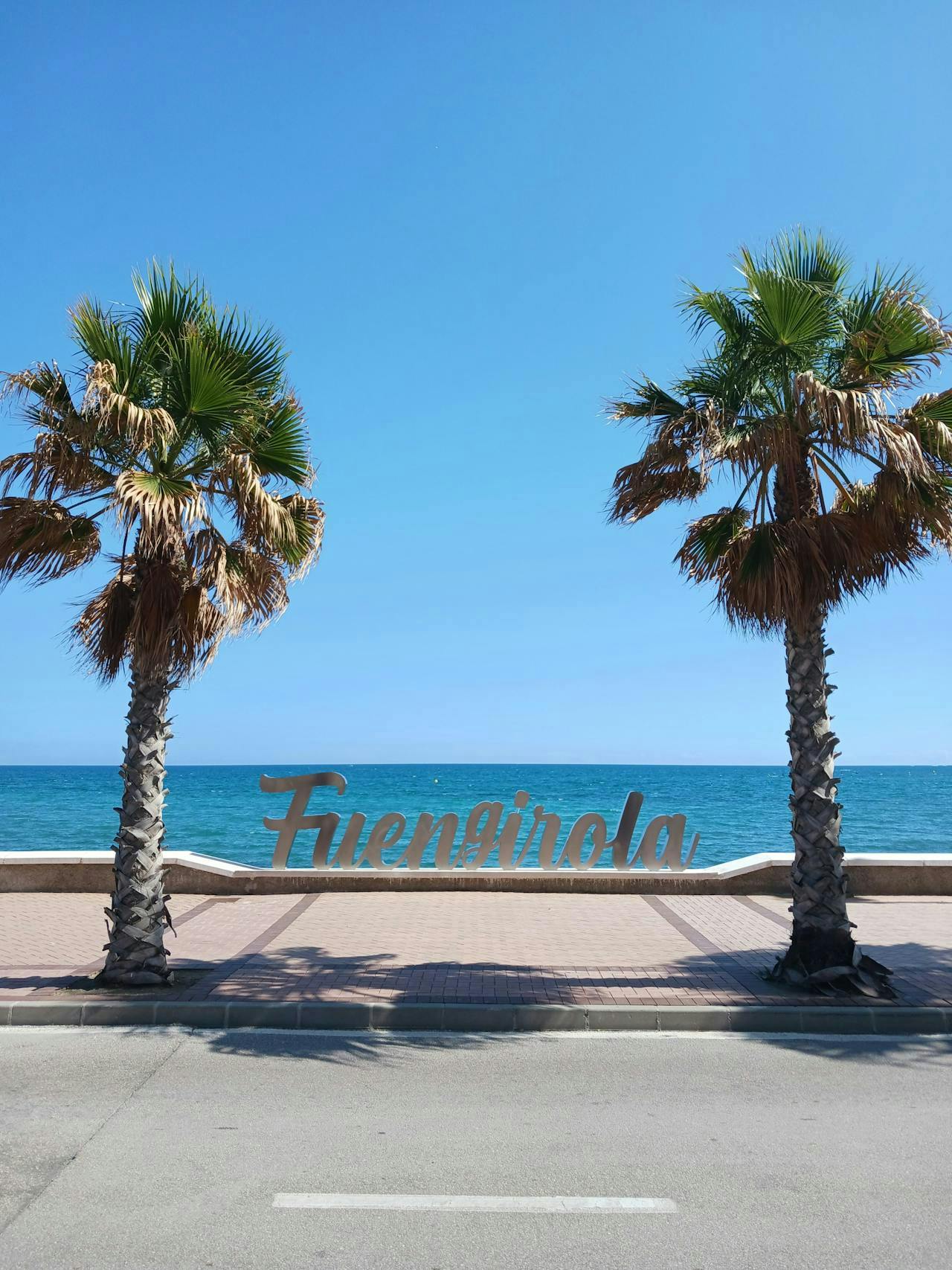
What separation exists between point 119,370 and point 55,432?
32.9 inches

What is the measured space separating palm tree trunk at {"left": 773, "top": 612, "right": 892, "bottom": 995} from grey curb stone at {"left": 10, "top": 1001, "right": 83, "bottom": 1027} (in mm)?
6512

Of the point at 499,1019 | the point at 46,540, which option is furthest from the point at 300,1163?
the point at 46,540

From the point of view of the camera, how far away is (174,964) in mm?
9648

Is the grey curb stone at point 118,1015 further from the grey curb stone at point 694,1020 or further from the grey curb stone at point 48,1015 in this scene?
the grey curb stone at point 694,1020

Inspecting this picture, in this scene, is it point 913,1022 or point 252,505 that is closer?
point 913,1022

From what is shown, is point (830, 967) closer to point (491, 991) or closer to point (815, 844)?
point (815, 844)

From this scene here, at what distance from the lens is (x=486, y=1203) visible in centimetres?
448

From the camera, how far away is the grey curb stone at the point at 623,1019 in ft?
25.9

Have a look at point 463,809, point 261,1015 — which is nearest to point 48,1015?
point 261,1015

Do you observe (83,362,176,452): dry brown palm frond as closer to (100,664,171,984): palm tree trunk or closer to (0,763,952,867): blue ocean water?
(100,664,171,984): palm tree trunk

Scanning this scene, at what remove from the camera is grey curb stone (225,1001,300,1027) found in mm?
7879

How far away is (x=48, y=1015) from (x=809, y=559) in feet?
26.6

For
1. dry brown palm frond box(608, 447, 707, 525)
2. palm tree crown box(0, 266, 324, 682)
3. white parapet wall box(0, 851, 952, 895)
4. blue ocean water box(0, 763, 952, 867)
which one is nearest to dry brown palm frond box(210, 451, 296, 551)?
palm tree crown box(0, 266, 324, 682)

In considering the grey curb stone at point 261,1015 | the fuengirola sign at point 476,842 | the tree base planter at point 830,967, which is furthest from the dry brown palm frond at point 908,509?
the fuengirola sign at point 476,842
